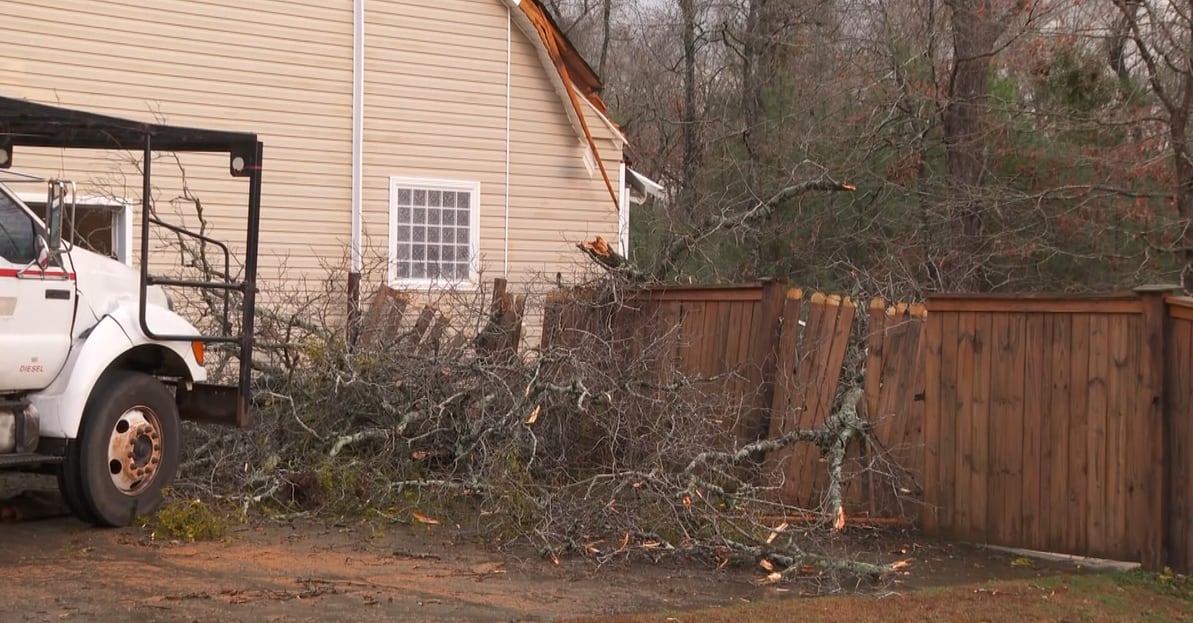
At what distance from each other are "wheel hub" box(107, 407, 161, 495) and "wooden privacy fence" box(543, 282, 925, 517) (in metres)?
2.92

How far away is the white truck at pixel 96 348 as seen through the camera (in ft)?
25.6

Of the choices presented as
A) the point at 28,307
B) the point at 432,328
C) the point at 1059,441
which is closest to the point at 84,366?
the point at 28,307

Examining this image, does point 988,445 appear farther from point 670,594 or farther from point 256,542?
point 256,542

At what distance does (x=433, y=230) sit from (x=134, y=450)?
876 centimetres

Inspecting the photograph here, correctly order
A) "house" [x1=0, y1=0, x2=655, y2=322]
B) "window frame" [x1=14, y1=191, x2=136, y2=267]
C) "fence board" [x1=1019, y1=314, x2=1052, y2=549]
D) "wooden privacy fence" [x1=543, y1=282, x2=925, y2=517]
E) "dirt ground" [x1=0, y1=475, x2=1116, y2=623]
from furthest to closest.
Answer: "house" [x1=0, y1=0, x2=655, y2=322] < "window frame" [x1=14, y1=191, x2=136, y2=267] < "wooden privacy fence" [x1=543, y1=282, x2=925, y2=517] < "fence board" [x1=1019, y1=314, x2=1052, y2=549] < "dirt ground" [x1=0, y1=475, x2=1116, y2=623]

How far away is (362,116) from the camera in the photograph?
1641cm

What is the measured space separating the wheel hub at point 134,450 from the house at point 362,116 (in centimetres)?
538

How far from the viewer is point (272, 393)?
32.4 feet

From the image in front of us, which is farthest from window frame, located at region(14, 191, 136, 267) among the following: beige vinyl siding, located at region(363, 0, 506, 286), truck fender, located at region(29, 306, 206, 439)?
truck fender, located at region(29, 306, 206, 439)

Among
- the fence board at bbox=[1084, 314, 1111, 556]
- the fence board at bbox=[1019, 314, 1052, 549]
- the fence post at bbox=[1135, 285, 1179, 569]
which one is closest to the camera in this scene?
the fence post at bbox=[1135, 285, 1179, 569]

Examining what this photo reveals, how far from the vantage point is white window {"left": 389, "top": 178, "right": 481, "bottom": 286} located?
1675 cm

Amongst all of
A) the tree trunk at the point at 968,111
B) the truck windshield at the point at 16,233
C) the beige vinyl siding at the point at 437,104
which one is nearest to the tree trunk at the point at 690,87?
the tree trunk at the point at 968,111

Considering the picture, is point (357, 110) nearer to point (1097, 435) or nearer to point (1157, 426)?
point (1097, 435)

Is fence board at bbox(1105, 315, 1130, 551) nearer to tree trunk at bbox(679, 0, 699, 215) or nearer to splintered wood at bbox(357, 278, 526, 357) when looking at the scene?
splintered wood at bbox(357, 278, 526, 357)
